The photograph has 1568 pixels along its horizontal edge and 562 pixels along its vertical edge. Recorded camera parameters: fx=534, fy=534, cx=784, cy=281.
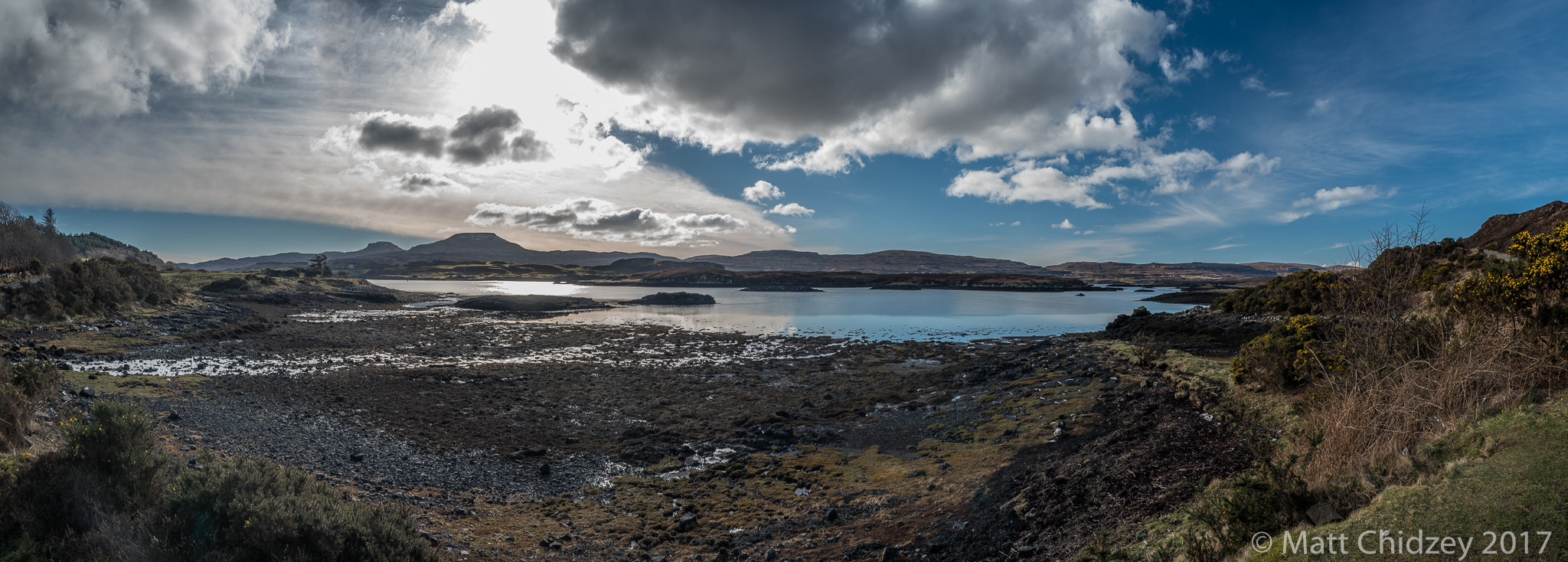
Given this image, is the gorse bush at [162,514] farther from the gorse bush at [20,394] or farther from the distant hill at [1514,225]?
the distant hill at [1514,225]

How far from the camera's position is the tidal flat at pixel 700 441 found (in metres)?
7.29

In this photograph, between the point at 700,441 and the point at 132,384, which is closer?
the point at 132,384

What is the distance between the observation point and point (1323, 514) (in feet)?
13.5

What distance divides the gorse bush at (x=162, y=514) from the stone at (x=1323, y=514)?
813 cm

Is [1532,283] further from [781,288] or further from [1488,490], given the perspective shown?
[781,288]

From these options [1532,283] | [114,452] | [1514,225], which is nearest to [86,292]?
[114,452]

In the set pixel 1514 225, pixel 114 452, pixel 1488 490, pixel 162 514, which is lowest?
pixel 162 514

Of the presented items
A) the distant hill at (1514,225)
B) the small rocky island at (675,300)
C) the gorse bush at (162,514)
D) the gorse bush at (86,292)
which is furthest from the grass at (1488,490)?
the small rocky island at (675,300)

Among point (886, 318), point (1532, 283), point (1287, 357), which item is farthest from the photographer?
point (886, 318)

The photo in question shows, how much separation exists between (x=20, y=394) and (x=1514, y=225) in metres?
53.3

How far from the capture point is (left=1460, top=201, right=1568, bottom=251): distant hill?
74.9 ft

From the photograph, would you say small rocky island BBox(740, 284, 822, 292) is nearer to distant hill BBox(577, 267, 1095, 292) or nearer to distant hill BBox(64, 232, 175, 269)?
distant hill BBox(577, 267, 1095, 292)

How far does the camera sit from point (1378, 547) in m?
3.41

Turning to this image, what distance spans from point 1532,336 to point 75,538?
14730mm
